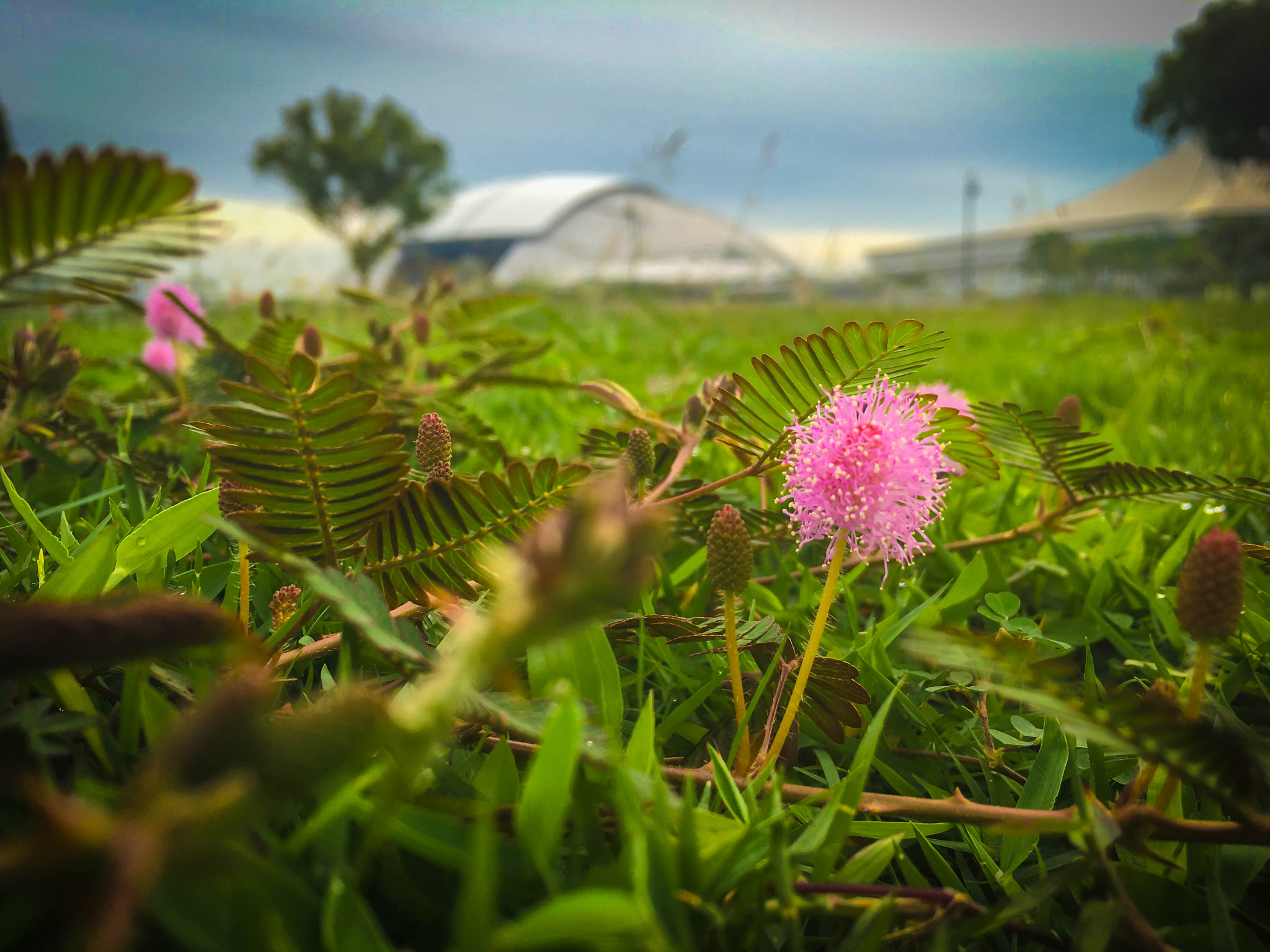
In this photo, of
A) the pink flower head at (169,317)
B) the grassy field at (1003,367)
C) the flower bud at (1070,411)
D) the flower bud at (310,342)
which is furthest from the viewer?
the grassy field at (1003,367)

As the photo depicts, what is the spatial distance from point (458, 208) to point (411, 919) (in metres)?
48.6

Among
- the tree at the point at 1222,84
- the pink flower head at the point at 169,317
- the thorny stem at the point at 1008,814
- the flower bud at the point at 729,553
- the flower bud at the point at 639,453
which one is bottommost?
the thorny stem at the point at 1008,814

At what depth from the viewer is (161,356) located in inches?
55.8

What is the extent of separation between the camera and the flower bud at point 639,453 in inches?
29.2

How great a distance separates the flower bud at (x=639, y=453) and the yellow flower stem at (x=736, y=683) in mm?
203

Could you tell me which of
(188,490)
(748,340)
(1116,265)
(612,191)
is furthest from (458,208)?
(188,490)

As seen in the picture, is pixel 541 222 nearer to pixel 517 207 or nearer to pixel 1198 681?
pixel 517 207

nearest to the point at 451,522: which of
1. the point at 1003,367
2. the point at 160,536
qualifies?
the point at 160,536

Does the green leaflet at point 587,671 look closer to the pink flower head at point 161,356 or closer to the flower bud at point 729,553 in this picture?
the flower bud at point 729,553

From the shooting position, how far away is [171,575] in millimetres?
756

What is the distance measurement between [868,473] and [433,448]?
15.0 inches

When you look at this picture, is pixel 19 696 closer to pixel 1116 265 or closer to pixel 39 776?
pixel 39 776

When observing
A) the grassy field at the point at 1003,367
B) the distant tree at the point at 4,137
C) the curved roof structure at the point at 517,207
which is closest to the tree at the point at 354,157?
the curved roof structure at the point at 517,207

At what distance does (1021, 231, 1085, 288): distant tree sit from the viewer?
2325 centimetres
